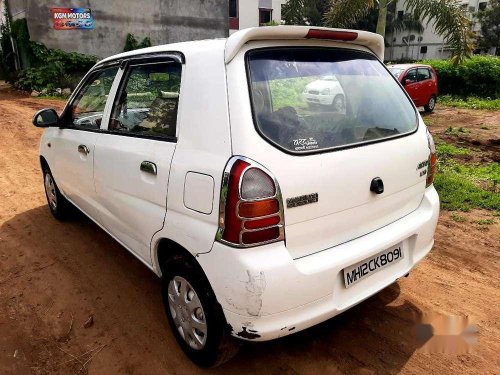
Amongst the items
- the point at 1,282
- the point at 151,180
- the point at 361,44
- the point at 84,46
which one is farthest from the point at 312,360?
the point at 84,46

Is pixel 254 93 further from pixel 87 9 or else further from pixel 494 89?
pixel 494 89

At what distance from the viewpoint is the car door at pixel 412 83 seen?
13.6m

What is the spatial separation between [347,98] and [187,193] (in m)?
1.18

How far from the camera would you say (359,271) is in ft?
7.38

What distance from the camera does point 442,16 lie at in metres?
9.78

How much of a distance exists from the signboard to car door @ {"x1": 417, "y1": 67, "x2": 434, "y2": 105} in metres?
14.1

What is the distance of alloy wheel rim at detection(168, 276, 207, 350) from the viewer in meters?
2.32

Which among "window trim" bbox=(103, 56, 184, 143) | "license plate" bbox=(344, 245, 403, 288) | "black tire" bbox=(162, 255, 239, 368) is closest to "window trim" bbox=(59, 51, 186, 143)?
"window trim" bbox=(103, 56, 184, 143)

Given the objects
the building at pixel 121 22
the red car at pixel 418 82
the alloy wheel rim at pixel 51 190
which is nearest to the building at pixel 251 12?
the building at pixel 121 22

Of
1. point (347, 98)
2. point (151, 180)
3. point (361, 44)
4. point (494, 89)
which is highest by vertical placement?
point (361, 44)

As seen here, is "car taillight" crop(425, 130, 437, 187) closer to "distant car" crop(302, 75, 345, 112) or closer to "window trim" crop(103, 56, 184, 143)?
"distant car" crop(302, 75, 345, 112)

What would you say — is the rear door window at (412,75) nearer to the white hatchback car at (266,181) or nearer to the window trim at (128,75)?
the white hatchback car at (266,181)

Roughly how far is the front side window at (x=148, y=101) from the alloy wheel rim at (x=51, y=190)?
1982 mm

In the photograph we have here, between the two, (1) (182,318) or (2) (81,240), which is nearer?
(1) (182,318)
